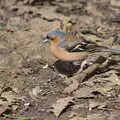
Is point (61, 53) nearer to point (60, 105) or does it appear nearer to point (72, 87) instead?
point (72, 87)

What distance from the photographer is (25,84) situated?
731 cm

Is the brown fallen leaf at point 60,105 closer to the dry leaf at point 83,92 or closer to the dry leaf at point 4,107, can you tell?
the dry leaf at point 83,92

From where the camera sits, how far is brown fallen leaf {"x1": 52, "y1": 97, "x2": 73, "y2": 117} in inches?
251

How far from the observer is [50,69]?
7793mm

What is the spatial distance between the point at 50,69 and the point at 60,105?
135 cm

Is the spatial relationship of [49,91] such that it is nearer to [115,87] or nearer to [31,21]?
[115,87]

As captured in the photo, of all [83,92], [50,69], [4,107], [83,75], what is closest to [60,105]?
[83,92]

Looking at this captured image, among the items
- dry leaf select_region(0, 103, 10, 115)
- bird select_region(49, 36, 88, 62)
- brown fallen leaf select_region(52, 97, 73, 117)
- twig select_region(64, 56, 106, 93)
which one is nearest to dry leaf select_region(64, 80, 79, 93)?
twig select_region(64, 56, 106, 93)

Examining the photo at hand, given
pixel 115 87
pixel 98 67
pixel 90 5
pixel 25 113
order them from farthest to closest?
1. pixel 90 5
2. pixel 98 67
3. pixel 115 87
4. pixel 25 113

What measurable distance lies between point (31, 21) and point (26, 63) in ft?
7.58

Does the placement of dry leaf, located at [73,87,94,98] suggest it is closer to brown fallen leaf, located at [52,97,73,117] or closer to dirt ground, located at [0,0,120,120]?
dirt ground, located at [0,0,120,120]

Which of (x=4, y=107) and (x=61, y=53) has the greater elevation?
(x=61, y=53)

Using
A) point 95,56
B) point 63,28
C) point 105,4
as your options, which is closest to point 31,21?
point 63,28

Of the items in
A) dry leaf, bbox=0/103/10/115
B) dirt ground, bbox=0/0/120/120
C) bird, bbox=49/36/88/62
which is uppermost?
bird, bbox=49/36/88/62
